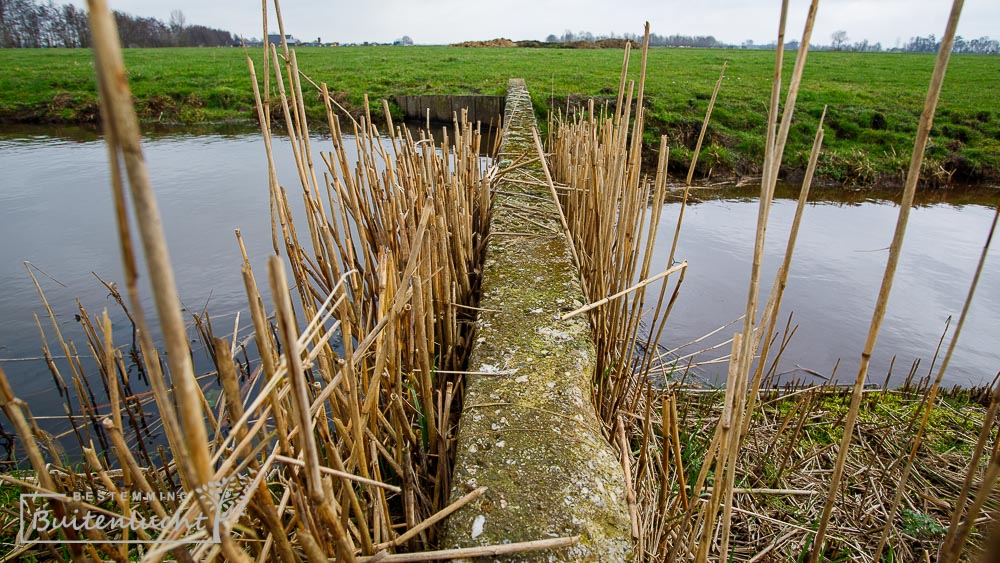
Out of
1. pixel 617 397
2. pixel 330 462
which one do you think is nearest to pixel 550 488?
pixel 330 462

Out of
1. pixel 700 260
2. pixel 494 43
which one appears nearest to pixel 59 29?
pixel 494 43

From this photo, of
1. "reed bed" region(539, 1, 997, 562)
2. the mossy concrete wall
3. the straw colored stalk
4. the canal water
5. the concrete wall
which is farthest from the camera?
the concrete wall

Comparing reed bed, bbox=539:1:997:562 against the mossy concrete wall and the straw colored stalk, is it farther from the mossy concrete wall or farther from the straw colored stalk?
the straw colored stalk

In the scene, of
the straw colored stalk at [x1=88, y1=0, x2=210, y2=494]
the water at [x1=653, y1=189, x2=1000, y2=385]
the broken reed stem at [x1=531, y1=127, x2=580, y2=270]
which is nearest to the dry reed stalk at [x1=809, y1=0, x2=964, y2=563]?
the straw colored stalk at [x1=88, y1=0, x2=210, y2=494]

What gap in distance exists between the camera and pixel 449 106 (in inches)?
427

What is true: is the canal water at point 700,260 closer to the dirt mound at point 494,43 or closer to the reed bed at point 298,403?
the reed bed at point 298,403

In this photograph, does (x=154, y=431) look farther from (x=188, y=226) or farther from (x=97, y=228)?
(x=97, y=228)

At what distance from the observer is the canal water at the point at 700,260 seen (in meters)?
3.35

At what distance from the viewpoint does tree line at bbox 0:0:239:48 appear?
38469 mm

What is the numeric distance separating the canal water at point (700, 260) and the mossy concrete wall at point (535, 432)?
4.77 ft

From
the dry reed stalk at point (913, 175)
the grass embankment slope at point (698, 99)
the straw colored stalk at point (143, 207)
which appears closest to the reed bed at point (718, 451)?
the dry reed stalk at point (913, 175)

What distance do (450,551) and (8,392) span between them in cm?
69

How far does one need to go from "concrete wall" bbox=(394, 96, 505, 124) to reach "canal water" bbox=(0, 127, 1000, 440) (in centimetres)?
440

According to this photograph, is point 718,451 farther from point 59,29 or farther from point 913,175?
point 59,29
